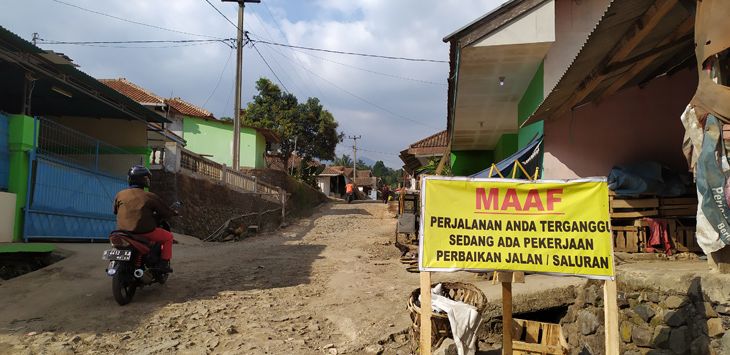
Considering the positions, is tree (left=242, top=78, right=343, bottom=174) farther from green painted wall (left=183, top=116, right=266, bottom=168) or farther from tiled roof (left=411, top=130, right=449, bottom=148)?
tiled roof (left=411, top=130, right=449, bottom=148)

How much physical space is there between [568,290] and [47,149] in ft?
29.9

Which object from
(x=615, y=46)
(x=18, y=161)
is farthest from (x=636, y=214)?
(x=18, y=161)

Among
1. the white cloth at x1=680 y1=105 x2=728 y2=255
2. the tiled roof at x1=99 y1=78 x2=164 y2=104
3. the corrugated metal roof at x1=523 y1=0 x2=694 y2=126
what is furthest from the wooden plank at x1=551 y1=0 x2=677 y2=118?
the tiled roof at x1=99 y1=78 x2=164 y2=104

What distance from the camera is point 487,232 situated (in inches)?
146

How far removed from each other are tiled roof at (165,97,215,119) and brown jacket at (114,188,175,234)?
71.5ft

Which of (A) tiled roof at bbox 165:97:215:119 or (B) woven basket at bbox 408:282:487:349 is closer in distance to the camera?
(B) woven basket at bbox 408:282:487:349

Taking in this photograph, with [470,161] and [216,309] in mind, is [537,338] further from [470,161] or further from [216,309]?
[470,161]

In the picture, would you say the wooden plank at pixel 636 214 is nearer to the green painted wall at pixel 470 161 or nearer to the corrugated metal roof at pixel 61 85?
the corrugated metal roof at pixel 61 85

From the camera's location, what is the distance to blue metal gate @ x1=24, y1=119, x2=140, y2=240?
27.2ft

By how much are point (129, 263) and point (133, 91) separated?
65.9ft

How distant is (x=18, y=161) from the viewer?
7.93 metres

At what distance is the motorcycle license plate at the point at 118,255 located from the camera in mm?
5617

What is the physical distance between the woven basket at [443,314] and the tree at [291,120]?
28979 millimetres

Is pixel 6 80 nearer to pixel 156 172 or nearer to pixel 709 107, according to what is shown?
pixel 156 172
